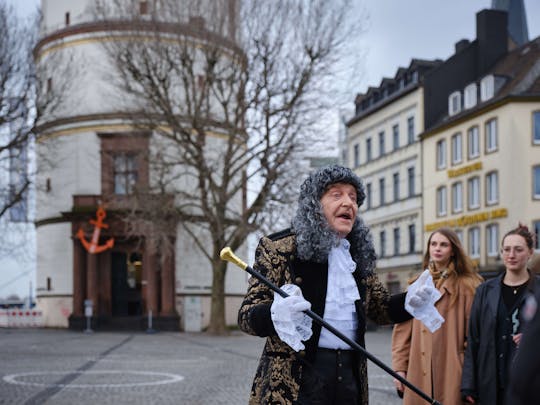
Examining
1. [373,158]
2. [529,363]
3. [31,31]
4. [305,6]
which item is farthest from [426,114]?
[529,363]

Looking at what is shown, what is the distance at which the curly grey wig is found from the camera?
4516 millimetres

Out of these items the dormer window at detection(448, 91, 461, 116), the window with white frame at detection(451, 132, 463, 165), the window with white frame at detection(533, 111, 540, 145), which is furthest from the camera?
the dormer window at detection(448, 91, 461, 116)

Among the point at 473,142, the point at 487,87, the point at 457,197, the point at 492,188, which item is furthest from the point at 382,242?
the point at 487,87

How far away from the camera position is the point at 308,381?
4387mm

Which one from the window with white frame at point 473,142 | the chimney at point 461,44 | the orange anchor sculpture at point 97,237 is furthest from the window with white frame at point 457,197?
the orange anchor sculpture at point 97,237

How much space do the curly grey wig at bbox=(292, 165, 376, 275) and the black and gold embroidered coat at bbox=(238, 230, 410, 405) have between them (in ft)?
0.24

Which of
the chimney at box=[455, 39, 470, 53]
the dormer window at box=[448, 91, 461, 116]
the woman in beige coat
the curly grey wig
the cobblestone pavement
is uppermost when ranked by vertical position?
the chimney at box=[455, 39, 470, 53]

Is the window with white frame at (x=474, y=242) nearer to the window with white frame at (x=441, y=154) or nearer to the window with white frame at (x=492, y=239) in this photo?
the window with white frame at (x=492, y=239)

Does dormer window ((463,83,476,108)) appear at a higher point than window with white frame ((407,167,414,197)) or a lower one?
higher

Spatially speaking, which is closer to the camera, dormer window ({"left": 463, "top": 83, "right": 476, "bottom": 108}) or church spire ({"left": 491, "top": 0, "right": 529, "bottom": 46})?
dormer window ({"left": 463, "top": 83, "right": 476, "bottom": 108})

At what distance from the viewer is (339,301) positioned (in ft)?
14.9

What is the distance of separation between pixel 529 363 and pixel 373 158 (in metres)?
58.9

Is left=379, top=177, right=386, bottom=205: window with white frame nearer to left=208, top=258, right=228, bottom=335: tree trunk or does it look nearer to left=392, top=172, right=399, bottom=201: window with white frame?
left=392, top=172, right=399, bottom=201: window with white frame

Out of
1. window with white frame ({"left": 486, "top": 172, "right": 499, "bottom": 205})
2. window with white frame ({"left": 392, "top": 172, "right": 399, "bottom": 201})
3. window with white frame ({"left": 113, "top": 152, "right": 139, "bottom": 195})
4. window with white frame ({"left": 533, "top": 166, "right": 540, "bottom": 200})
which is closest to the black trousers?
window with white frame ({"left": 113, "top": 152, "right": 139, "bottom": 195})
